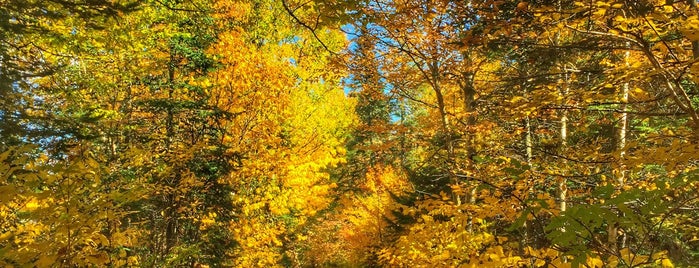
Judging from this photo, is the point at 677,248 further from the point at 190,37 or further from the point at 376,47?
the point at 190,37

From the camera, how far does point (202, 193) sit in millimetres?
9156

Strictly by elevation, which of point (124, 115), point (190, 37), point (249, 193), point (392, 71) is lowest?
point (249, 193)

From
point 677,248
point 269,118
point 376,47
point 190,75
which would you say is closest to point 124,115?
point 190,75

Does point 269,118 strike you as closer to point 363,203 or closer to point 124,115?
point 124,115

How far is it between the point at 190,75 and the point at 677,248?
12.4m

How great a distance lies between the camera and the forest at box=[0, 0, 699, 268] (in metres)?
4.43

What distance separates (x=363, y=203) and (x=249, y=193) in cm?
742

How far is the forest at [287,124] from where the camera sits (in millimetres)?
4434

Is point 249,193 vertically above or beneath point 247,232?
above

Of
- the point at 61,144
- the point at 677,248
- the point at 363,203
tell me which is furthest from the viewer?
the point at 363,203

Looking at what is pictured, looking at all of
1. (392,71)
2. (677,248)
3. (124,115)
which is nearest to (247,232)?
(124,115)

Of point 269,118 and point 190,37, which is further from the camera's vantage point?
point 269,118

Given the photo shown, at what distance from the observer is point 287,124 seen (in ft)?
44.6

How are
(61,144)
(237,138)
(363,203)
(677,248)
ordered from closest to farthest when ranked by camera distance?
1. (61,144)
2. (677,248)
3. (237,138)
4. (363,203)
